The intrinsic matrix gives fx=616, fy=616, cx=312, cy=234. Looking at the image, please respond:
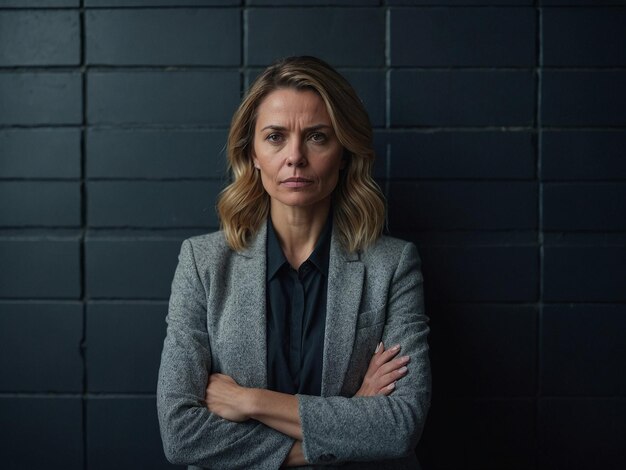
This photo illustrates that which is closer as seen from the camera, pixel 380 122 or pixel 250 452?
pixel 250 452

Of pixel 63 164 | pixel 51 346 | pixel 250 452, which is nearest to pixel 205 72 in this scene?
pixel 63 164

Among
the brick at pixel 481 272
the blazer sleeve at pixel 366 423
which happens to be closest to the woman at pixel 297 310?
the blazer sleeve at pixel 366 423

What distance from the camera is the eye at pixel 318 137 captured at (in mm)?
1913

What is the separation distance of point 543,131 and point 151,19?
60.2 inches

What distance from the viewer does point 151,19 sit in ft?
7.54

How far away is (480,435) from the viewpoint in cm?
238

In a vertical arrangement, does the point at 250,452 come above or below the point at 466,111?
below

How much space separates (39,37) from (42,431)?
4.92 feet

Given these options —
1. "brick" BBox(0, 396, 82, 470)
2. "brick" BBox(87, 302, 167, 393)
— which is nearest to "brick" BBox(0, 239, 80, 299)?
"brick" BBox(87, 302, 167, 393)

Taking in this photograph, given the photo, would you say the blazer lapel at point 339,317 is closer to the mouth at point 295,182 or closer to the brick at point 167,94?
the mouth at point 295,182

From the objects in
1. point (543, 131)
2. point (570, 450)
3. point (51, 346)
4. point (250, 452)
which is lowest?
point (570, 450)

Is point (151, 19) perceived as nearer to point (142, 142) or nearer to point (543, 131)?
point (142, 142)

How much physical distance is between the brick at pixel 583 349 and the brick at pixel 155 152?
1401 mm

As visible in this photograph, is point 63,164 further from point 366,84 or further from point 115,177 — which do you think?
point 366,84
